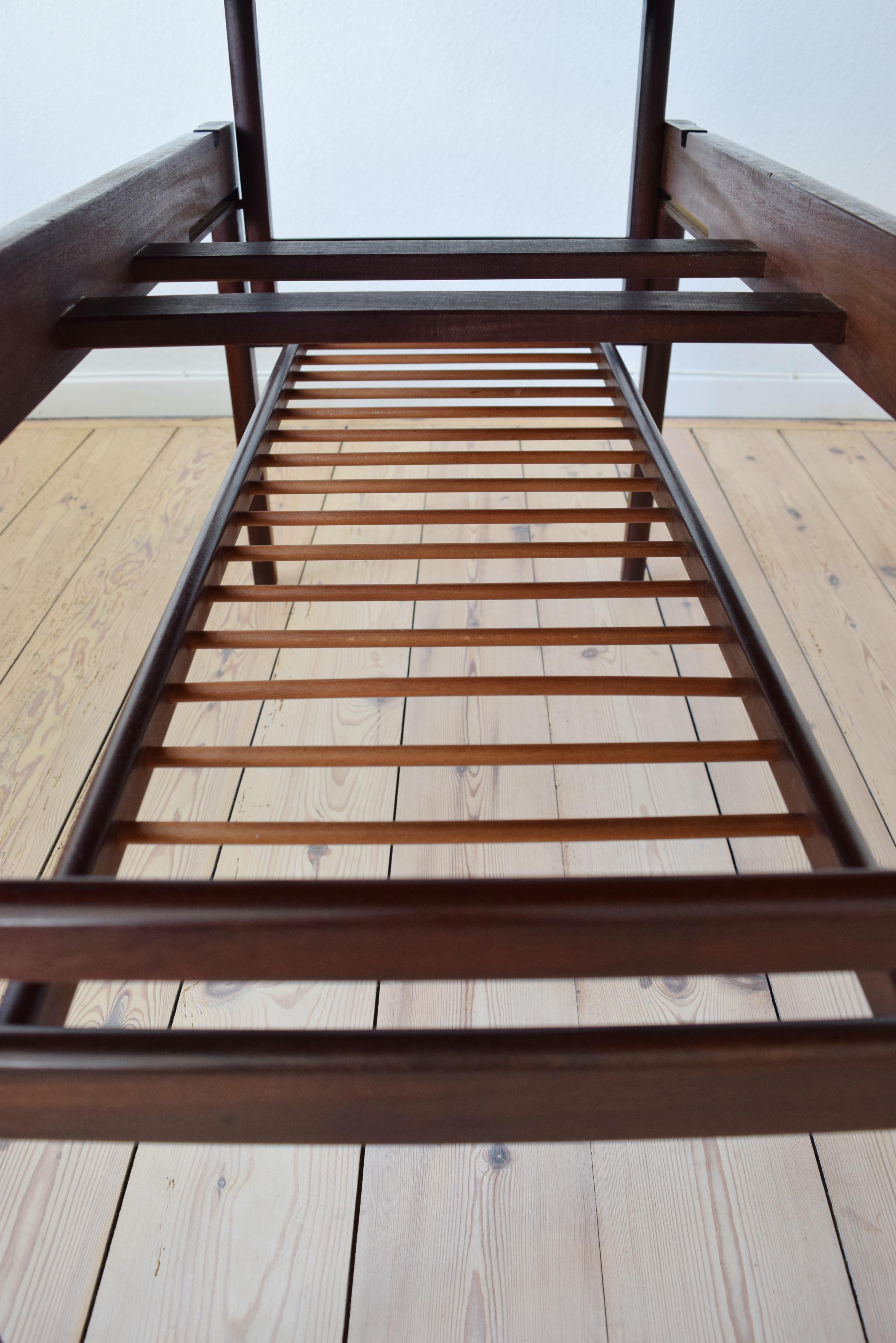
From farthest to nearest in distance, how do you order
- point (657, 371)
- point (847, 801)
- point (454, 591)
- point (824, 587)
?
point (824, 587), point (657, 371), point (847, 801), point (454, 591)

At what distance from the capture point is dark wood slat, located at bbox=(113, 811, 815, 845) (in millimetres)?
693

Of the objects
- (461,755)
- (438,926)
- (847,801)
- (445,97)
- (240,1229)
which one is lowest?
(240,1229)

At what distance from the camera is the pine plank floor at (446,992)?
794 mm

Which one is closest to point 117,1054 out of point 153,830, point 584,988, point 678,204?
point 153,830

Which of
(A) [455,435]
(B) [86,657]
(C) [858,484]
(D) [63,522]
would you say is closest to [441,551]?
(A) [455,435]

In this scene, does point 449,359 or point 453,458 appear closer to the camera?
point 453,458

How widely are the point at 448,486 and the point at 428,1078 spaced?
73 centimetres

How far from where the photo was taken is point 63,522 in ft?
6.41

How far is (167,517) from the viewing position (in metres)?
1.96

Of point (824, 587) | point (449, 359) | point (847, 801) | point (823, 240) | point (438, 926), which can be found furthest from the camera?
point (824, 587)

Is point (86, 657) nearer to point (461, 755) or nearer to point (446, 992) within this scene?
point (446, 992)

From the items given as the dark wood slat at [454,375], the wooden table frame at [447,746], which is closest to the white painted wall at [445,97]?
the wooden table frame at [447,746]

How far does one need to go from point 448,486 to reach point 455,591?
6.6 inches

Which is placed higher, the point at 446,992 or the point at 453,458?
the point at 453,458
